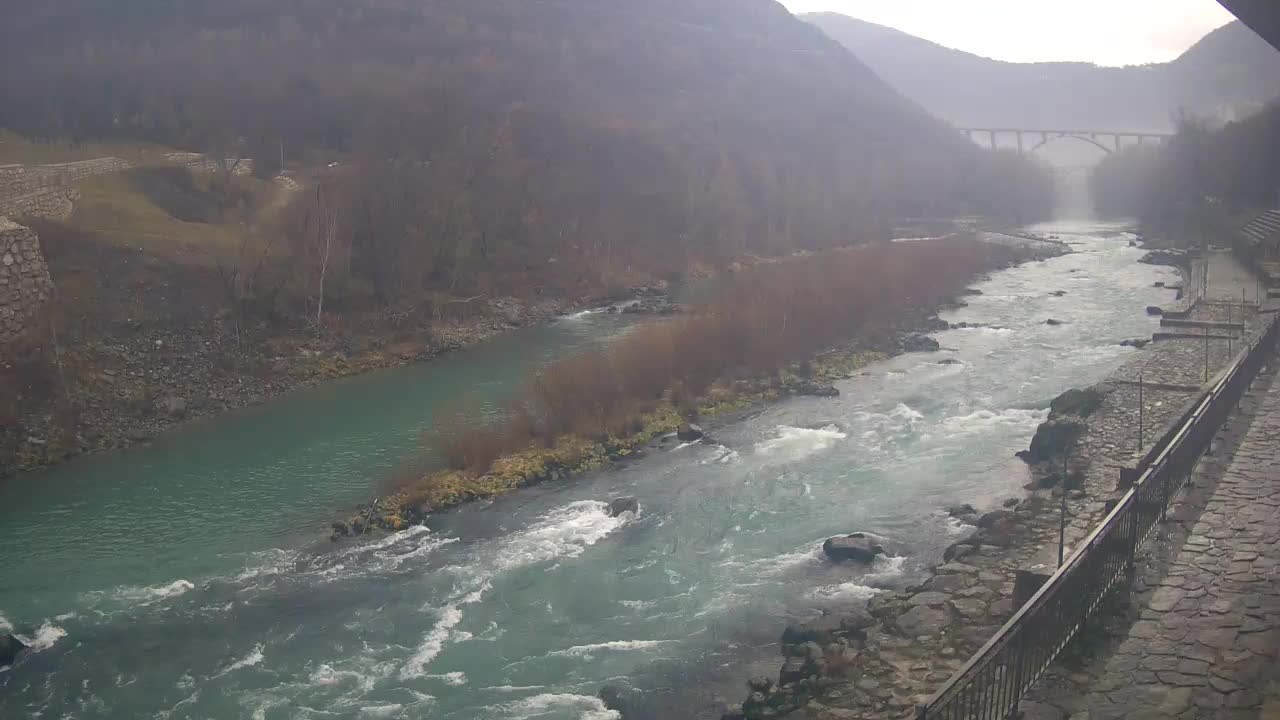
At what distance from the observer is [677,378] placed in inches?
874

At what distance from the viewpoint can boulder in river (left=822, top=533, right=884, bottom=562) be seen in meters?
12.7

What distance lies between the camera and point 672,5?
10788cm

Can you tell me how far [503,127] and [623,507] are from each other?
39833 millimetres

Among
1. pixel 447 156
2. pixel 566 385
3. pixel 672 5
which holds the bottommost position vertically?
pixel 566 385

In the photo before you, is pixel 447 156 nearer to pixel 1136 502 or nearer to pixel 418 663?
pixel 418 663

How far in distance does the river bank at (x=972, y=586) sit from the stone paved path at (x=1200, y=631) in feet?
4.26

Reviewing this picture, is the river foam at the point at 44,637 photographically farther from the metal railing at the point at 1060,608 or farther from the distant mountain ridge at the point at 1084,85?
the distant mountain ridge at the point at 1084,85

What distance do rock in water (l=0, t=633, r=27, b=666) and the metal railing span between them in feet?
33.7

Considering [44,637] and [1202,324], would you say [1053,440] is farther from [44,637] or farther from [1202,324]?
[44,637]

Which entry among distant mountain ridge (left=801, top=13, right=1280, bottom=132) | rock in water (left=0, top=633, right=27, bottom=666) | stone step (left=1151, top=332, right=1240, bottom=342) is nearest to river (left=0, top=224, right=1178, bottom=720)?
rock in water (left=0, top=633, right=27, bottom=666)

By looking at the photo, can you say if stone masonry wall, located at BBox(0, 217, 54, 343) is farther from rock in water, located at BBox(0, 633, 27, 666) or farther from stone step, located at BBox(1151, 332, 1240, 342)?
stone step, located at BBox(1151, 332, 1240, 342)

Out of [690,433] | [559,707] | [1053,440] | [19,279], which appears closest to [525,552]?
[559,707]

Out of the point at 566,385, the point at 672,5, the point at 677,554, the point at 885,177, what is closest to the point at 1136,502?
the point at 677,554

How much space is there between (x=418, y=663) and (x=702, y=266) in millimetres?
35984
